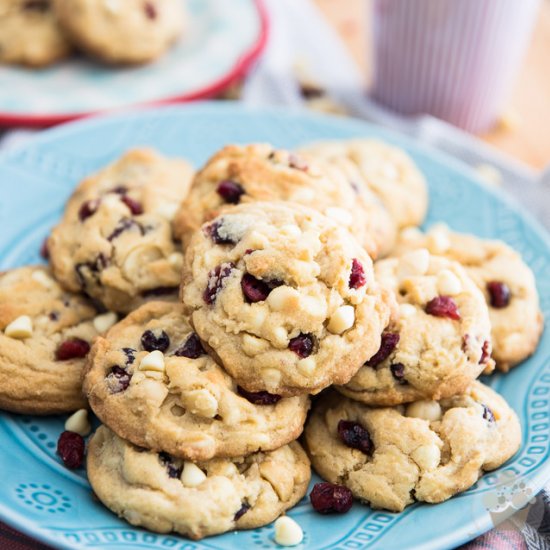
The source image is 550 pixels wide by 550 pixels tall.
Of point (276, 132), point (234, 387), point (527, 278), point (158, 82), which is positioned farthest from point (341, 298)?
point (158, 82)

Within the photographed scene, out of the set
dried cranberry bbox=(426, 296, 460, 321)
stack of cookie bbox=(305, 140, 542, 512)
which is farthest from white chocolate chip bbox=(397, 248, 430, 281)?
dried cranberry bbox=(426, 296, 460, 321)

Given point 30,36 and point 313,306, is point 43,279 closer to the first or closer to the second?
point 313,306

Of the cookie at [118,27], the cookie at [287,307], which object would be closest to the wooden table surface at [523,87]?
the cookie at [118,27]

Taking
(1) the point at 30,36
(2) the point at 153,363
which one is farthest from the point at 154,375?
(1) the point at 30,36

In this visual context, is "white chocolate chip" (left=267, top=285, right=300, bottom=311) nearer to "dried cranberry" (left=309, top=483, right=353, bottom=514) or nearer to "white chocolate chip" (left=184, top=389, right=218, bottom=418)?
"white chocolate chip" (left=184, top=389, right=218, bottom=418)

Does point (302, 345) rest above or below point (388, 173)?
above

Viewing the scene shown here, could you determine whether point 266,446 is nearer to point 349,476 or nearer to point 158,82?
point 349,476
